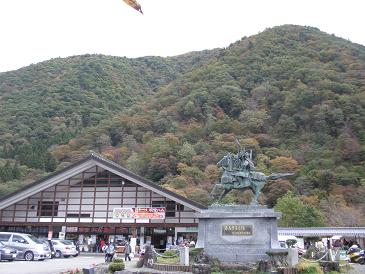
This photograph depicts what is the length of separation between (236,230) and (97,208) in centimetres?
1969

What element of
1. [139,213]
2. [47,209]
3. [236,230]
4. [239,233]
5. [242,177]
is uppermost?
[242,177]

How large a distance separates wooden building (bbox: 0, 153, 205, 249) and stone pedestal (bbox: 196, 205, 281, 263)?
14748 mm

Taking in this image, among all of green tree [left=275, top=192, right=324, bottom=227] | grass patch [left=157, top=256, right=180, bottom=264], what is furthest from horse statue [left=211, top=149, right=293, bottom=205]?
green tree [left=275, top=192, right=324, bottom=227]

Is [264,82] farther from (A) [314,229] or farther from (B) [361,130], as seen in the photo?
(A) [314,229]

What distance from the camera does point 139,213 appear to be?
32281mm

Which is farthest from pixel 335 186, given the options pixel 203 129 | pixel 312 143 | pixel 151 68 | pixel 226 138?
pixel 151 68

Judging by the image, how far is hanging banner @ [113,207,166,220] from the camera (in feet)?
104

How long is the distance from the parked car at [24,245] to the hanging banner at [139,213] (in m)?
11.6

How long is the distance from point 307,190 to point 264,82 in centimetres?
2648

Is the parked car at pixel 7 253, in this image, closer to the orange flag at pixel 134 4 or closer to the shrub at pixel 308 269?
the shrub at pixel 308 269

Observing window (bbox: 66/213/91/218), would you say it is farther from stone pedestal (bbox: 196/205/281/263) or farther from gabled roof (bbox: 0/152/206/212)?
stone pedestal (bbox: 196/205/281/263)

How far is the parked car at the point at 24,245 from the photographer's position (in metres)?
20.4

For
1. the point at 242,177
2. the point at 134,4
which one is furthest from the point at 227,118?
the point at 134,4

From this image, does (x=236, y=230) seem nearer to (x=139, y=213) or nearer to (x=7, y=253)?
(x=7, y=253)
